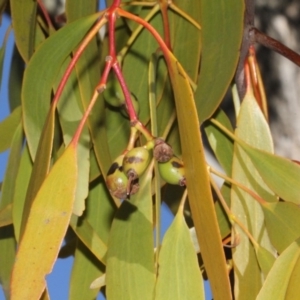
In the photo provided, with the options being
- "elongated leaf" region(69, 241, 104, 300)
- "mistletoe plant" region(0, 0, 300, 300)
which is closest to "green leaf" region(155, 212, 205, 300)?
"mistletoe plant" region(0, 0, 300, 300)

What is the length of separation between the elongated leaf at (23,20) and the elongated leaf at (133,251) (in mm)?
263

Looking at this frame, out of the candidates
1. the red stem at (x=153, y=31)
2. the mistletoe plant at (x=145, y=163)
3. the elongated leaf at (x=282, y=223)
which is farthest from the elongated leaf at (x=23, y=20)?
the elongated leaf at (x=282, y=223)

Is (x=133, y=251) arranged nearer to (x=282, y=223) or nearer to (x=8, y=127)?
(x=282, y=223)

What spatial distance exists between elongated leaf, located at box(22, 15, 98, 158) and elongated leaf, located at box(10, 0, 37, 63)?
0.14 m

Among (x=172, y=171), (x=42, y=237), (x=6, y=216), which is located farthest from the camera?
(x=6, y=216)

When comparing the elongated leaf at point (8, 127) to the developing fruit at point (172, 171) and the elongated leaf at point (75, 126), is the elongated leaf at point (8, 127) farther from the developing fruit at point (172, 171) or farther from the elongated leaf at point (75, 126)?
the developing fruit at point (172, 171)

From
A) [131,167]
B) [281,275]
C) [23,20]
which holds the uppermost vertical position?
[23,20]

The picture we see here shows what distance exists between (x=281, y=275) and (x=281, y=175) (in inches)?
3.8

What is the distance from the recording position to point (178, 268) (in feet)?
2.06

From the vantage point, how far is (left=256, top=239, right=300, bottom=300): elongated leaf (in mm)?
602

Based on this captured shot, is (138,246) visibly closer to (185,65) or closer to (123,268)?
(123,268)

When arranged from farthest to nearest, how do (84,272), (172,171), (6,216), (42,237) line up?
(84,272)
(6,216)
(172,171)
(42,237)

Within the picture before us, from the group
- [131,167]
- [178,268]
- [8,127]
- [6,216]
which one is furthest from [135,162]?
[8,127]

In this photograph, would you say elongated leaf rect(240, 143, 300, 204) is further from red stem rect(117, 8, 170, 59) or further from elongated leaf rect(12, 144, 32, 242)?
elongated leaf rect(12, 144, 32, 242)
